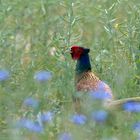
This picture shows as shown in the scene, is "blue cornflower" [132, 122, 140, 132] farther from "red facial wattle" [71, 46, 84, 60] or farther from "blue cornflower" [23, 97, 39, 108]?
"red facial wattle" [71, 46, 84, 60]

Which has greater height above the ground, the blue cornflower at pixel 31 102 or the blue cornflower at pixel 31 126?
the blue cornflower at pixel 31 102

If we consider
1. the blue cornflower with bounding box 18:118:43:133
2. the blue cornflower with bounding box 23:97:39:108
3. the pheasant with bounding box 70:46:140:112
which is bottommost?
the pheasant with bounding box 70:46:140:112

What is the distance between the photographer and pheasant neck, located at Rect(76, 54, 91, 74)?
7.09 m

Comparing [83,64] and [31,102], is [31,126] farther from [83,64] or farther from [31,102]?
[83,64]

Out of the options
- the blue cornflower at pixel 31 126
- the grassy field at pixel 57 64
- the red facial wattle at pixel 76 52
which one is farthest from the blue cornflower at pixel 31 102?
the red facial wattle at pixel 76 52

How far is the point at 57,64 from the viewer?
722cm

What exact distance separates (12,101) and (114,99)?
118cm

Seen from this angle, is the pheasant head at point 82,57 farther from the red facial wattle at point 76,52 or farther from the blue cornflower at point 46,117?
the blue cornflower at point 46,117

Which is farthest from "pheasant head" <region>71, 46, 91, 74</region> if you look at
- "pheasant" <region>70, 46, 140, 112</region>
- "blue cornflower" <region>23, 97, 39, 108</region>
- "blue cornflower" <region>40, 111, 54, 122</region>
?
"blue cornflower" <region>40, 111, 54, 122</region>

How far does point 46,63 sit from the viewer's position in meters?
7.42

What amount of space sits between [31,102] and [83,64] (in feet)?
6.28

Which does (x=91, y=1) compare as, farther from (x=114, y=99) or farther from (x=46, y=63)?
(x=114, y=99)

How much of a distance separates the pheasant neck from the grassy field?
85 mm

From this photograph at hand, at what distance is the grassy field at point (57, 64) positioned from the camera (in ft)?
16.3
